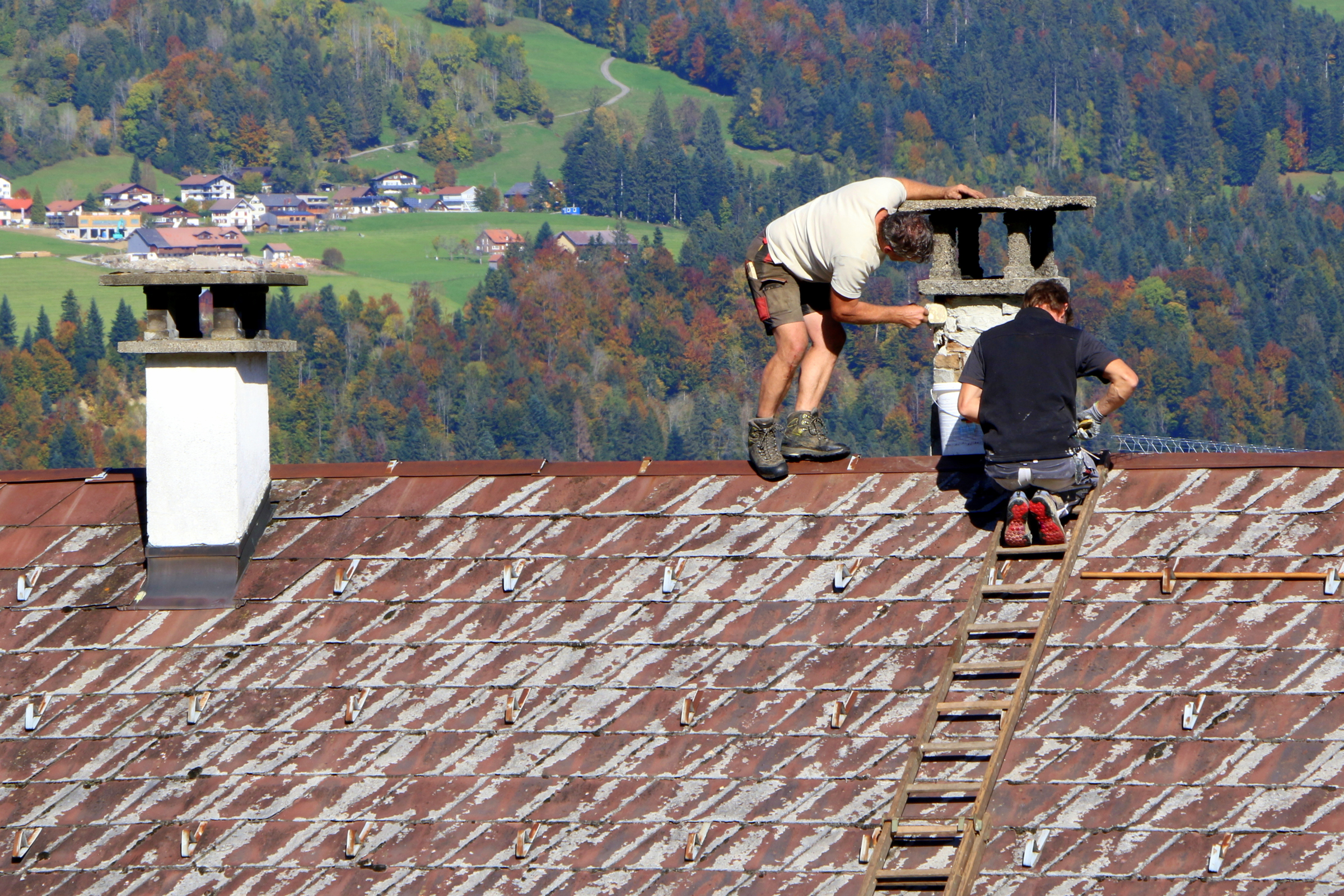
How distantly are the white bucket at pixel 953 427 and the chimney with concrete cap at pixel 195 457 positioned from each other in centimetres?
344

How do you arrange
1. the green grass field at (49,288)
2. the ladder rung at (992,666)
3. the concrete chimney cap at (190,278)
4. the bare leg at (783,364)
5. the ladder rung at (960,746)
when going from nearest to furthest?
the ladder rung at (960,746)
the ladder rung at (992,666)
the concrete chimney cap at (190,278)
the bare leg at (783,364)
the green grass field at (49,288)

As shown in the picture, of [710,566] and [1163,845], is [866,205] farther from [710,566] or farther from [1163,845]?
[1163,845]

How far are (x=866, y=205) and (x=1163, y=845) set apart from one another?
12.8 ft

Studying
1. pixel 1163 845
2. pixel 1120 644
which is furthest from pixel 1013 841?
pixel 1120 644

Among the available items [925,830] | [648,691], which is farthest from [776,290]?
[925,830]

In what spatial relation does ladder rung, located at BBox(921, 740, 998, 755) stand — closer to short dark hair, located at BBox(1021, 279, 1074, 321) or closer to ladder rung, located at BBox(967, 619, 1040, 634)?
ladder rung, located at BBox(967, 619, 1040, 634)

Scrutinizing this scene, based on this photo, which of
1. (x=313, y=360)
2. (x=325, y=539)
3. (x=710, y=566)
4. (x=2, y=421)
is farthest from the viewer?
(x=313, y=360)

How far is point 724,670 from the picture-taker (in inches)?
319

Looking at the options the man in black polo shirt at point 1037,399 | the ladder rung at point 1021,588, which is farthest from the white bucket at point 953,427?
the ladder rung at point 1021,588

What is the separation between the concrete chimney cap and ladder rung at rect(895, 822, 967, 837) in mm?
4209

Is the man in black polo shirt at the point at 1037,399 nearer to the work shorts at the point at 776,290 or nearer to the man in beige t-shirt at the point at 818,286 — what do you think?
the man in beige t-shirt at the point at 818,286

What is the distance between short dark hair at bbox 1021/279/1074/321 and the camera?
29.0 ft

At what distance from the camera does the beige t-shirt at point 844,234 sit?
9648mm

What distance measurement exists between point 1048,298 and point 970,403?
0.59 m
